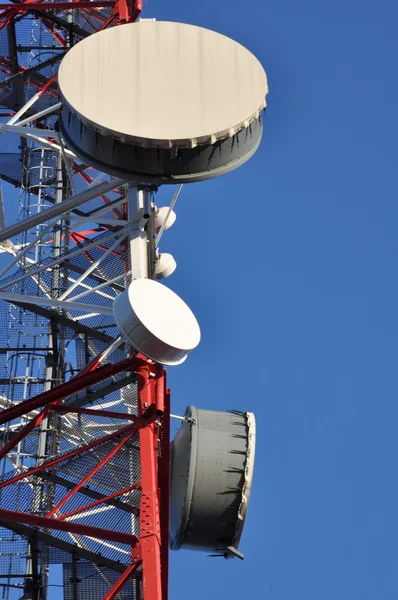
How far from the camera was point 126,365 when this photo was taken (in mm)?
22906

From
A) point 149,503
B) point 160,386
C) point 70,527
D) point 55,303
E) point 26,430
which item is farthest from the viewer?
point 55,303

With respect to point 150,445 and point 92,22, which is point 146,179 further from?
point 92,22

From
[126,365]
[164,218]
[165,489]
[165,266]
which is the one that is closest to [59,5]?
[164,218]

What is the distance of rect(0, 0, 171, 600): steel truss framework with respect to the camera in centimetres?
2156

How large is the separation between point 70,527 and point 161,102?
799cm

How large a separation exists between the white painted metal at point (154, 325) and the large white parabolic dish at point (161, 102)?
2.17 metres

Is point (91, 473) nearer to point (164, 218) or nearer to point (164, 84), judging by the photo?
point (164, 84)

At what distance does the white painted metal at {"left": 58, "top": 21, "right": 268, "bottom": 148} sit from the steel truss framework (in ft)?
6.13

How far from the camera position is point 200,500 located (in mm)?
24312

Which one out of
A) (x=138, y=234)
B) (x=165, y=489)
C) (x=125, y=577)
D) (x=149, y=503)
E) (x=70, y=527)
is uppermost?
(x=138, y=234)

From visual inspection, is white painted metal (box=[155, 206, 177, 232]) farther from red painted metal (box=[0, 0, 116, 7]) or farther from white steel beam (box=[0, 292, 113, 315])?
white steel beam (box=[0, 292, 113, 315])

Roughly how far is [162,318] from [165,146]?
307cm

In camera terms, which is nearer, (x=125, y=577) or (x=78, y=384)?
(x=125, y=577)

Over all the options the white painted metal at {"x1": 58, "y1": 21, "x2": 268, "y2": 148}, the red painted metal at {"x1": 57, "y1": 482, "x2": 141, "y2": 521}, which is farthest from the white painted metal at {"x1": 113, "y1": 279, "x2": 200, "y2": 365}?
the white painted metal at {"x1": 58, "y1": 21, "x2": 268, "y2": 148}
